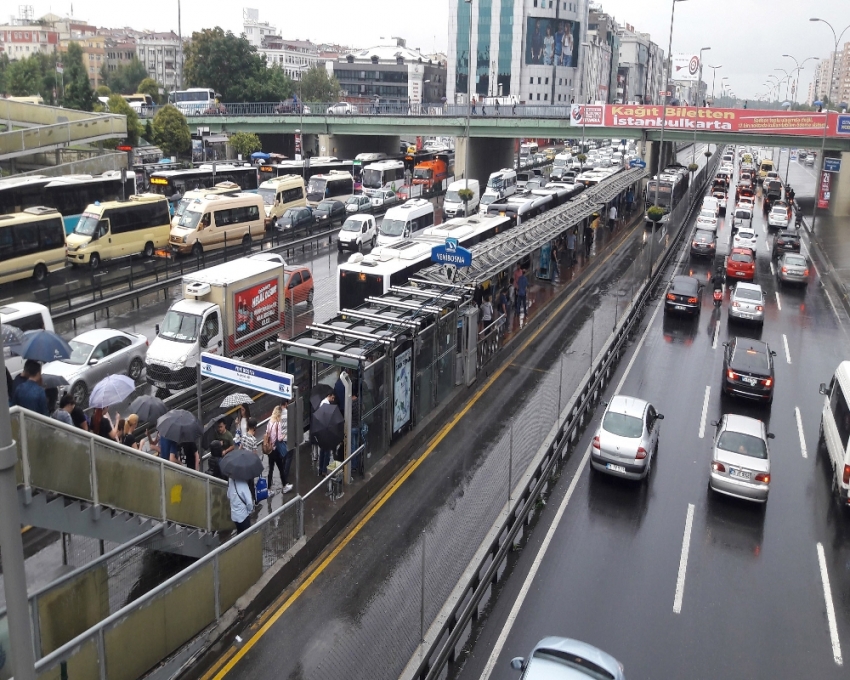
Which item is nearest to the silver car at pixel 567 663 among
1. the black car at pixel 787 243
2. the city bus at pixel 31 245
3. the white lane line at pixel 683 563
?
the white lane line at pixel 683 563

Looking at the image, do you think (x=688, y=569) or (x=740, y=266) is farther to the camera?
(x=740, y=266)

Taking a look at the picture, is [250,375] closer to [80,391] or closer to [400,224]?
[80,391]

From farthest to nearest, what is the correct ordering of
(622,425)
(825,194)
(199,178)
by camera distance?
(825,194), (199,178), (622,425)

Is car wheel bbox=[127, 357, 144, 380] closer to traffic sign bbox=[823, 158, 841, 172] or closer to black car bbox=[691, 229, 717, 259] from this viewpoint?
black car bbox=[691, 229, 717, 259]

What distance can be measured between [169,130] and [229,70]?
37583 millimetres

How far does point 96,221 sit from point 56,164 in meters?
20.3

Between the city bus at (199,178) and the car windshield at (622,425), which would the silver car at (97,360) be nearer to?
the car windshield at (622,425)

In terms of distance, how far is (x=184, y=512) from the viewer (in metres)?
11.1

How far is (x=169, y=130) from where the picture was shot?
62.2 m

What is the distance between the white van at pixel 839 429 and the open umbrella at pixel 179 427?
11.8m

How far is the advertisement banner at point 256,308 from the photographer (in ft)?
67.9

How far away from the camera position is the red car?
113 feet

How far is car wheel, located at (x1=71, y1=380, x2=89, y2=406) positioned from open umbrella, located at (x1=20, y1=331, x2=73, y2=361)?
371 centimetres

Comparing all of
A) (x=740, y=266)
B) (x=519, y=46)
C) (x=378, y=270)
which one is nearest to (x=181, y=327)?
(x=378, y=270)
